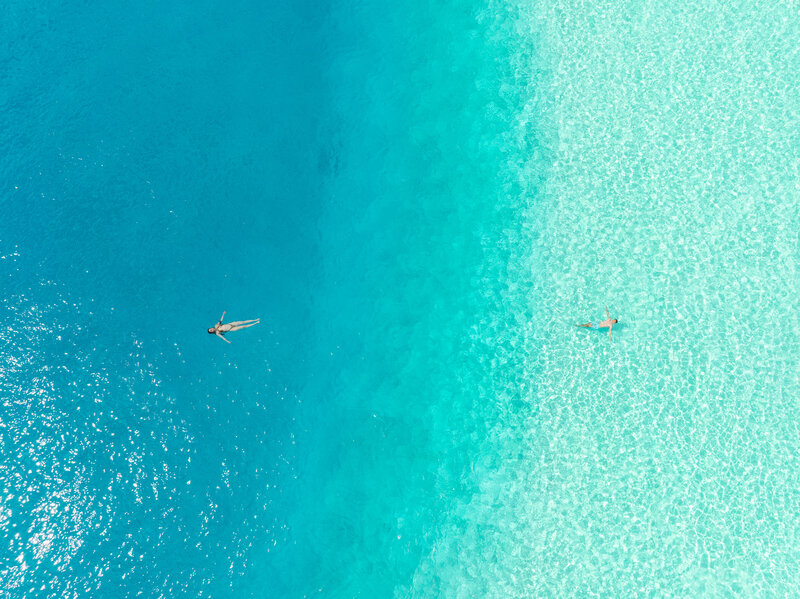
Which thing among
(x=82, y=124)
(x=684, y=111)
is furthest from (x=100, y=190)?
(x=684, y=111)

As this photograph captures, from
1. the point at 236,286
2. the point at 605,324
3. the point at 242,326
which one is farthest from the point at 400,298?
the point at 605,324

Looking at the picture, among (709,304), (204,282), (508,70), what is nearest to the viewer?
(709,304)

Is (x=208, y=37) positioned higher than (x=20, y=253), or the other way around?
(x=208, y=37)

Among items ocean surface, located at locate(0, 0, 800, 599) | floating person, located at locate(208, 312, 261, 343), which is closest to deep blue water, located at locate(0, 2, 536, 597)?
ocean surface, located at locate(0, 0, 800, 599)

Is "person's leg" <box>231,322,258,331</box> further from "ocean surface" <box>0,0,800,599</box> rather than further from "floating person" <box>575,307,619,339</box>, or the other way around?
"floating person" <box>575,307,619,339</box>

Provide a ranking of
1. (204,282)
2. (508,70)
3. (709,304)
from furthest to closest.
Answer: (508,70) → (204,282) → (709,304)

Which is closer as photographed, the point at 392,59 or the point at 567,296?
the point at 567,296

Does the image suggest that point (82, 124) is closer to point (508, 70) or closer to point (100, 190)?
point (100, 190)

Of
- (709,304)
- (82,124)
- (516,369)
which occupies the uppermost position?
(82,124)
